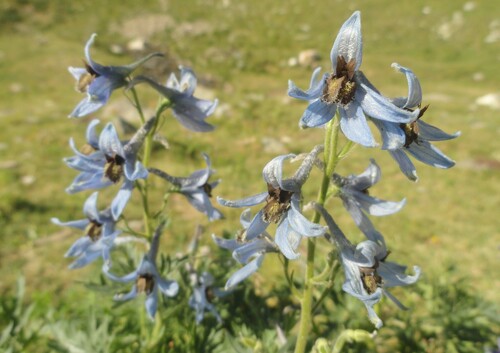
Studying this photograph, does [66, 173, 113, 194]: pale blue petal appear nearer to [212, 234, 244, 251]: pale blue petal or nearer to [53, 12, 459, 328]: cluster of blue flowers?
[53, 12, 459, 328]: cluster of blue flowers

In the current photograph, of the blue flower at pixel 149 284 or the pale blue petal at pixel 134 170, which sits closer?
the pale blue petal at pixel 134 170

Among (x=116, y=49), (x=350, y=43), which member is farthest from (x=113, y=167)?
(x=116, y=49)

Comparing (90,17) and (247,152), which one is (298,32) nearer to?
(90,17)

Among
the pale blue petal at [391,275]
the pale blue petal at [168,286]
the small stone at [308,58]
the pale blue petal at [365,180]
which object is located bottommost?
the small stone at [308,58]

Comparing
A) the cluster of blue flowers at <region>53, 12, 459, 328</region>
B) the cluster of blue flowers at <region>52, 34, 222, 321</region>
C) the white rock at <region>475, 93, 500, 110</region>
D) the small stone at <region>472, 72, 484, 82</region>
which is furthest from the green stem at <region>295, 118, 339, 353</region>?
the small stone at <region>472, 72, 484, 82</region>

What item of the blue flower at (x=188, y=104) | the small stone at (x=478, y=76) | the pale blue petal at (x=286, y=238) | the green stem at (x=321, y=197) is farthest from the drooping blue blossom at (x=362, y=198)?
the small stone at (x=478, y=76)

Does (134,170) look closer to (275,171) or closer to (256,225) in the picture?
(256,225)

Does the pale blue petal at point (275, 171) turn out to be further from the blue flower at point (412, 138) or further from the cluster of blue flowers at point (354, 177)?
the blue flower at point (412, 138)
